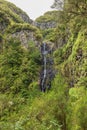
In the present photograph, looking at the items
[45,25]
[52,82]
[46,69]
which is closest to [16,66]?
[46,69]

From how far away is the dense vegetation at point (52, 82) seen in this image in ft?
56.9

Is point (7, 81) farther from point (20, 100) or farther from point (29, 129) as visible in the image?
point (29, 129)

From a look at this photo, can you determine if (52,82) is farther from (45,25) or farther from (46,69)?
(45,25)

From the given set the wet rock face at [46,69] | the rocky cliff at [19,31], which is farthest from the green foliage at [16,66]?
the rocky cliff at [19,31]

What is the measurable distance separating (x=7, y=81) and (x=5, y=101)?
42.9ft

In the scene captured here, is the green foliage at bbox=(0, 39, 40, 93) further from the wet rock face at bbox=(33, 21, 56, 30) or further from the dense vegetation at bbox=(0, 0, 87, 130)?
the wet rock face at bbox=(33, 21, 56, 30)

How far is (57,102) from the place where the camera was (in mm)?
20016

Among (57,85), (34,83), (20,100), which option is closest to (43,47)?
(34,83)

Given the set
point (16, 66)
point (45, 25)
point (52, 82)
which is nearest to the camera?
point (52, 82)

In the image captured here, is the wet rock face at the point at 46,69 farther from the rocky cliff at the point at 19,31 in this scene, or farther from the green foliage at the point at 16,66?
the rocky cliff at the point at 19,31

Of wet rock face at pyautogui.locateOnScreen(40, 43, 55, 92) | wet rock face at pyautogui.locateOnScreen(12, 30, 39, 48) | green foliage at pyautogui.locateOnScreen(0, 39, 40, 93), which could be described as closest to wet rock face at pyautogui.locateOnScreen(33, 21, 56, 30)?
wet rock face at pyautogui.locateOnScreen(12, 30, 39, 48)

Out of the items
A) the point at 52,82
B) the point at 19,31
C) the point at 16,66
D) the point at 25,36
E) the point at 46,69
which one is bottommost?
the point at 46,69

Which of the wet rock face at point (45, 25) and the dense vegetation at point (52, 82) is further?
the wet rock face at point (45, 25)

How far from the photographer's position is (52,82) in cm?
2730
